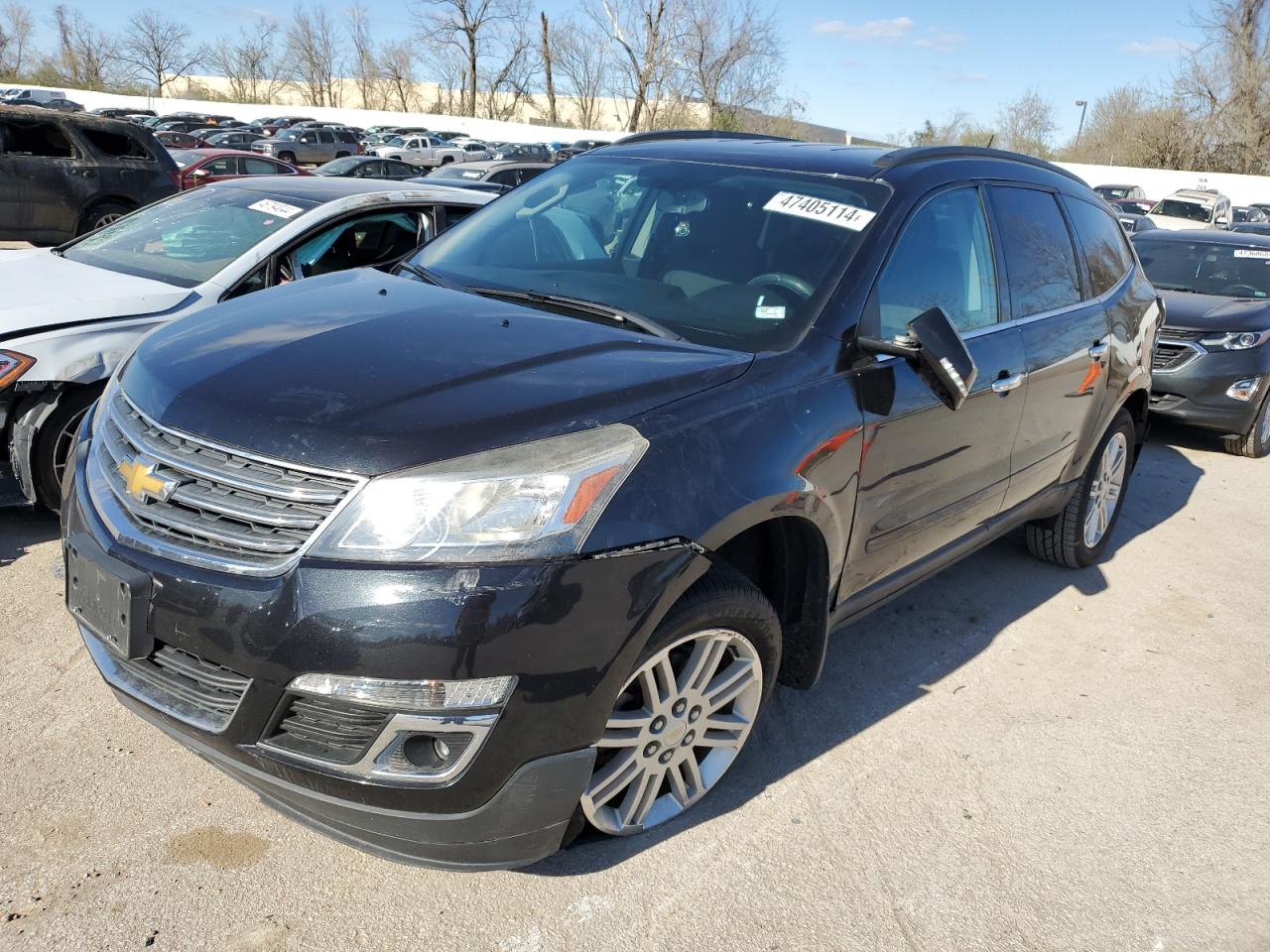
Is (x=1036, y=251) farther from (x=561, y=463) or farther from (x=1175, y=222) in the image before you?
(x=1175, y=222)

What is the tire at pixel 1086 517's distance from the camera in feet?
15.5

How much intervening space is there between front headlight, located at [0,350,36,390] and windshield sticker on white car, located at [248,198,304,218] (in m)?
1.59

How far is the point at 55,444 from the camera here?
401cm

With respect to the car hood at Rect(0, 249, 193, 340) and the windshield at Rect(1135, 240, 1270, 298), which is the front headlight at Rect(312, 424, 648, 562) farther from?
the windshield at Rect(1135, 240, 1270, 298)

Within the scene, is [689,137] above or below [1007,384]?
above

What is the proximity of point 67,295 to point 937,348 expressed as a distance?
3724 millimetres

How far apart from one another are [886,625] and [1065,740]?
35.7 inches

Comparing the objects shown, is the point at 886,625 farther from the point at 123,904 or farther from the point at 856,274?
the point at 123,904

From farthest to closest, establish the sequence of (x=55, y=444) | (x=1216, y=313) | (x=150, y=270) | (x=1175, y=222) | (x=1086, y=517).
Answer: (x=1175, y=222) < (x=1216, y=313) < (x=150, y=270) < (x=1086, y=517) < (x=55, y=444)

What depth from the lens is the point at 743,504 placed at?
2.47 metres

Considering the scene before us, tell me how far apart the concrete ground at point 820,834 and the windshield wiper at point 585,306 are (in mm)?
1378

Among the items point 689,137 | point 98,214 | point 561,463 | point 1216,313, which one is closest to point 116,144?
point 98,214

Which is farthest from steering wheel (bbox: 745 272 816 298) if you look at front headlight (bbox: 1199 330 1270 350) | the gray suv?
the gray suv

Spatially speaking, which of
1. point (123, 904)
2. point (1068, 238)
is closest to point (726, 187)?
point (1068, 238)
